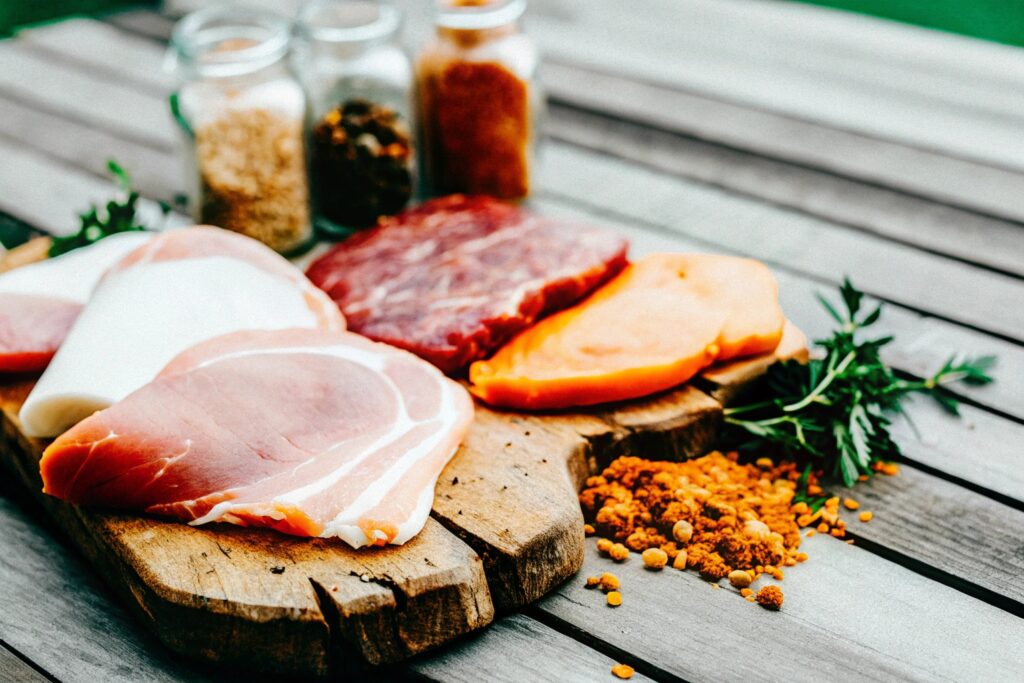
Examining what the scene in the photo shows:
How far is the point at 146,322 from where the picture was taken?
6.06 feet

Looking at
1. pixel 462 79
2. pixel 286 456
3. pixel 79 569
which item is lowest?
pixel 79 569

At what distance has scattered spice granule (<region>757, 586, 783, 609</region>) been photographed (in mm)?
1608

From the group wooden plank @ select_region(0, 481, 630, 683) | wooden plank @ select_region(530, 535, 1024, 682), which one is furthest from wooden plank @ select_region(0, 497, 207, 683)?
wooden plank @ select_region(530, 535, 1024, 682)

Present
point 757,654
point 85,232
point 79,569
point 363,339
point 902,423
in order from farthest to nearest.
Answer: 1. point 85,232
2. point 902,423
3. point 363,339
4. point 79,569
5. point 757,654

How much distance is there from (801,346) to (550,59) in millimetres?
1796

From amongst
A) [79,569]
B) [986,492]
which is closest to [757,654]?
[986,492]

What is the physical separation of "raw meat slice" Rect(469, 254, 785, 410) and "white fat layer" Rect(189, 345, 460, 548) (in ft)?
0.65

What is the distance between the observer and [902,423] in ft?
6.61

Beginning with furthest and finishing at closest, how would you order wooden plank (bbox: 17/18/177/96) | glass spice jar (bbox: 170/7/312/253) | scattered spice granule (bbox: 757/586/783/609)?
wooden plank (bbox: 17/18/177/96) → glass spice jar (bbox: 170/7/312/253) → scattered spice granule (bbox: 757/586/783/609)

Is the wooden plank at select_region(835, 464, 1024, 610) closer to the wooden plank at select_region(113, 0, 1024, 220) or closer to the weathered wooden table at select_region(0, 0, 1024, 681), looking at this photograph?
the weathered wooden table at select_region(0, 0, 1024, 681)

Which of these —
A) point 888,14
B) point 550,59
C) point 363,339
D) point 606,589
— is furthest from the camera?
point 888,14

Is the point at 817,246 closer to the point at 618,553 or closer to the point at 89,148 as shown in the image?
the point at 618,553

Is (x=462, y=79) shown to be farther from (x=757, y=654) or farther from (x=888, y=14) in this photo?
(x=888, y=14)

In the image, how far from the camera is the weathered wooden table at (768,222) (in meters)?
1.57
